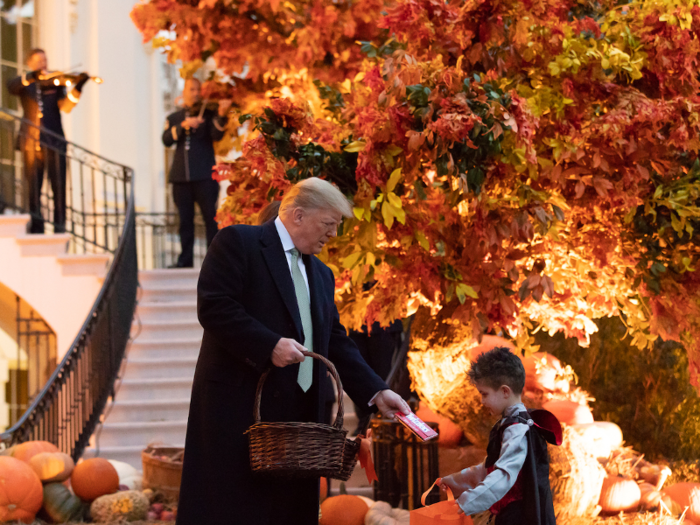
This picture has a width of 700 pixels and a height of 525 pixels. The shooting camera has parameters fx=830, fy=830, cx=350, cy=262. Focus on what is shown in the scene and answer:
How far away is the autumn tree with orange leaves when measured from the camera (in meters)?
3.46

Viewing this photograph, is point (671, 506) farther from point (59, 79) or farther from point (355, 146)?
point (59, 79)

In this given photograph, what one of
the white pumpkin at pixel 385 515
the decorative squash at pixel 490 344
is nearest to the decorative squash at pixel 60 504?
the white pumpkin at pixel 385 515

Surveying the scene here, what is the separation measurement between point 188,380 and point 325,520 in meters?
2.83

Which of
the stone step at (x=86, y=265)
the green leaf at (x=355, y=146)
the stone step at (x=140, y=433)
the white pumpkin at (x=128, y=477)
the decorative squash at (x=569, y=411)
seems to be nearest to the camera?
the green leaf at (x=355, y=146)

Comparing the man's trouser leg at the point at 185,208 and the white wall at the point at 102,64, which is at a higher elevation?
the white wall at the point at 102,64

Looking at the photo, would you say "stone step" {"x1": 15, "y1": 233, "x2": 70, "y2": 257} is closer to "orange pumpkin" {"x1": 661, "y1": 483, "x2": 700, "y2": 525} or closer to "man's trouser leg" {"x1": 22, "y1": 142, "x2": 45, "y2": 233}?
"man's trouser leg" {"x1": 22, "y1": 142, "x2": 45, "y2": 233}

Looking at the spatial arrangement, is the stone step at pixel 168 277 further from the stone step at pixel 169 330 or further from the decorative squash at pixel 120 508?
the decorative squash at pixel 120 508

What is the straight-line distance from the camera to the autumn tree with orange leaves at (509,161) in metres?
3.46

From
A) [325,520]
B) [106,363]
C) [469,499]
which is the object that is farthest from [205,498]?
[106,363]

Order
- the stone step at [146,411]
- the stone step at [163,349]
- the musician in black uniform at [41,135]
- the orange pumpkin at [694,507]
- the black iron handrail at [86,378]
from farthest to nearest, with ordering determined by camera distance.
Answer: the musician in black uniform at [41,135], the stone step at [163,349], the stone step at [146,411], the black iron handrail at [86,378], the orange pumpkin at [694,507]

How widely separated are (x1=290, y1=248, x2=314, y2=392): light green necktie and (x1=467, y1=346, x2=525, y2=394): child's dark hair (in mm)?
579

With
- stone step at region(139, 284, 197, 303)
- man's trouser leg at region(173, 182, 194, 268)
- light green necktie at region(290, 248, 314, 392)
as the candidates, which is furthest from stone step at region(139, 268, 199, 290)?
light green necktie at region(290, 248, 314, 392)

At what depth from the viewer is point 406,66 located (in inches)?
136

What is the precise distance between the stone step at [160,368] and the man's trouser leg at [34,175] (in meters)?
1.83
